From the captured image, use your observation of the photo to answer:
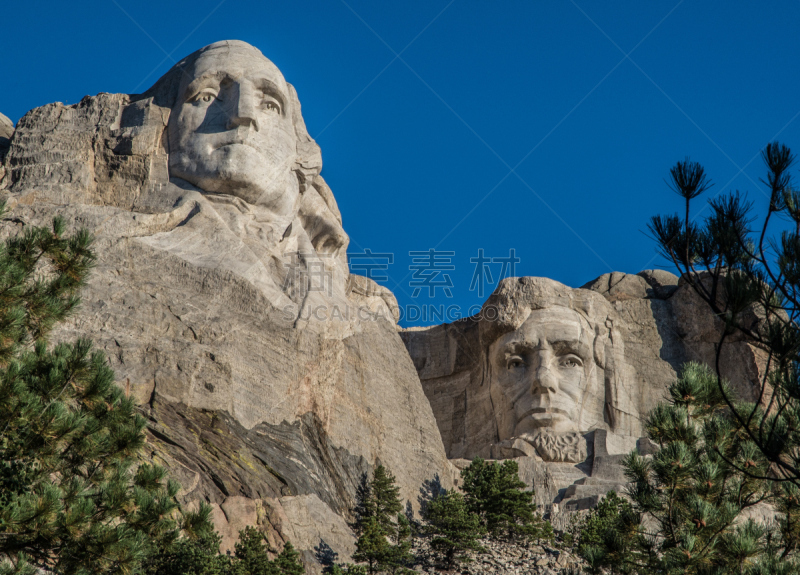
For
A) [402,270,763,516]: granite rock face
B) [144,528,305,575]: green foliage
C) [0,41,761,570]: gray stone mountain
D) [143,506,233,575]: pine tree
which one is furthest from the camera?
[402,270,763,516]: granite rock face

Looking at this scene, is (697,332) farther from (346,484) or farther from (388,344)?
(346,484)

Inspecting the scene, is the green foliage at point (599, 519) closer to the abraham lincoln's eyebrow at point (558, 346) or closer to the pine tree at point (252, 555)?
the pine tree at point (252, 555)

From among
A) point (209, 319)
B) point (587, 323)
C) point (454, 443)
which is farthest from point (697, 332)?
point (209, 319)

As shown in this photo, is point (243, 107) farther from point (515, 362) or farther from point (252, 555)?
point (252, 555)

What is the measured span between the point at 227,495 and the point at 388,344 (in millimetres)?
6386

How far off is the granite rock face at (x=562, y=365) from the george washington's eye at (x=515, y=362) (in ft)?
0.06

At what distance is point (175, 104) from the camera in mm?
17766

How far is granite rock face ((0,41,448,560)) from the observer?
42.5 feet

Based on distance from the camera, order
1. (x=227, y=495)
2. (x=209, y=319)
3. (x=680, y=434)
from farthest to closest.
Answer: (x=209, y=319)
(x=227, y=495)
(x=680, y=434)

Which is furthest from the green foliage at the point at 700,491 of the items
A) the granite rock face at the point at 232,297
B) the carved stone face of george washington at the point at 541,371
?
the carved stone face of george washington at the point at 541,371

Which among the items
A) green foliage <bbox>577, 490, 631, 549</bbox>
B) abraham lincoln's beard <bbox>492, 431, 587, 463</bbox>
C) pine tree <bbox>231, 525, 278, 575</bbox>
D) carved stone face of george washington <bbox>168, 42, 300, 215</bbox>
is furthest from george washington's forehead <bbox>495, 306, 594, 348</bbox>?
pine tree <bbox>231, 525, 278, 575</bbox>

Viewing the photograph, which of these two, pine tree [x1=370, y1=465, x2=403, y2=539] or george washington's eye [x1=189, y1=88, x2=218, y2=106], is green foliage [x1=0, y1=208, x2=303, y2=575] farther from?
george washington's eye [x1=189, y1=88, x2=218, y2=106]

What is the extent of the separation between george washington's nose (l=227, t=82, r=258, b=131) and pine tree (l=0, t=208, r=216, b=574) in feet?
24.9

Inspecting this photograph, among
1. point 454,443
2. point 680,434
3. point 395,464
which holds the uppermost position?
point 454,443
